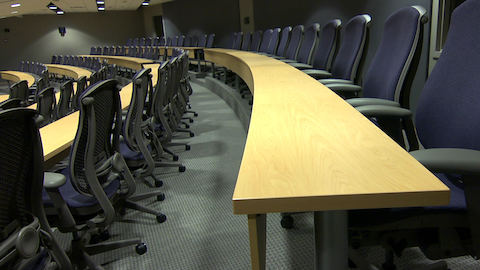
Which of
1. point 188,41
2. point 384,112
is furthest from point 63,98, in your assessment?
point 188,41

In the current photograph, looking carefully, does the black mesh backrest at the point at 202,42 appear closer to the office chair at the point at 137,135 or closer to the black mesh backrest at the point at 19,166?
the office chair at the point at 137,135

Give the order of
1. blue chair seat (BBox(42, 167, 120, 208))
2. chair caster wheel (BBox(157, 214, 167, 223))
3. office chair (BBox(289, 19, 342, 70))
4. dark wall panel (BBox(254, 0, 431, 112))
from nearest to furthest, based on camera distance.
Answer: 1. blue chair seat (BBox(42, 167, 120, 208))
2. chair caster wheel (BBox(157, 214, 167, 223))
3. office chair (BBox(289, 19, 342, 70))
4. dark wall panel (BBox(254, 0, 431, 112))

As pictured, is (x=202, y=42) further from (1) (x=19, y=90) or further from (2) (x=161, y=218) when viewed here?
(2) (x=161, y=218)

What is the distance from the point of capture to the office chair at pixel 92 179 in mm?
1584

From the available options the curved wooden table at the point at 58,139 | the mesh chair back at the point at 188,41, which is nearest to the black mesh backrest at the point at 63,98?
the curved wooden table at the point at 58,139

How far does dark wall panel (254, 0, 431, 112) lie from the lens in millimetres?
4230

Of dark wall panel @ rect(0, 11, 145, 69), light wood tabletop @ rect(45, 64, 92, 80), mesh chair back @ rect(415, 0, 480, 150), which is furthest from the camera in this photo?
dark wall panel @ rect(0, 11, 145, 69)

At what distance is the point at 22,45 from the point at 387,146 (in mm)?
19054

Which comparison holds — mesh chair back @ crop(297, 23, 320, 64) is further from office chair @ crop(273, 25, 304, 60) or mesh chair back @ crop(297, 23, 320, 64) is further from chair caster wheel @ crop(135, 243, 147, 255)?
chair caster wheel @ crop(135, 243, 147, 255)

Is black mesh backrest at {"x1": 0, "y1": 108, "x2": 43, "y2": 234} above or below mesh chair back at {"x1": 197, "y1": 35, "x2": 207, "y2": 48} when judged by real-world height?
below

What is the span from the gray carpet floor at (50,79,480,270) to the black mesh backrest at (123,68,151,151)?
0.54 meters

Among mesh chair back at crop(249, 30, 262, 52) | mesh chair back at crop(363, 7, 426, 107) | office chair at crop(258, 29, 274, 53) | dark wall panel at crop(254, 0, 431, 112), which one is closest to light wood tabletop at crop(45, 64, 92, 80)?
mesh chair back at crop(249, 30, 262, 52)

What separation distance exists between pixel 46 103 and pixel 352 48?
104 inches

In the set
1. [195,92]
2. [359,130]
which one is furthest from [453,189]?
[195,92]
